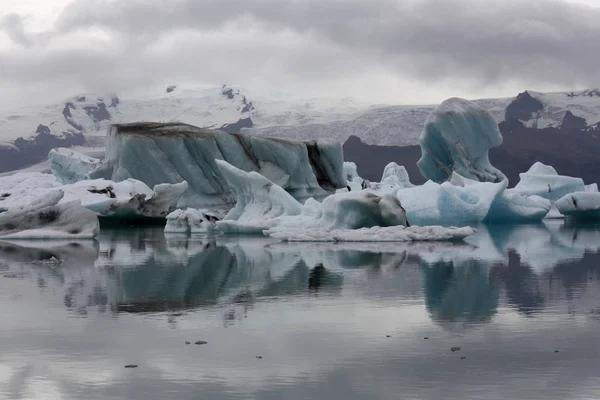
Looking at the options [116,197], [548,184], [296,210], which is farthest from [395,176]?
[296,210]

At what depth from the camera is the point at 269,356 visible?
19.0ft

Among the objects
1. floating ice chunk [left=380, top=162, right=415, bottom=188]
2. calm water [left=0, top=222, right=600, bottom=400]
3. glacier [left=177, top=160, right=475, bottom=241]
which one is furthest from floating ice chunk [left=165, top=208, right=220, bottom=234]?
floating ice chunk [left=380, top=162, right=415, bottom=188]

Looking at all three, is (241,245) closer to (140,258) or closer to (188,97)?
(140,258)

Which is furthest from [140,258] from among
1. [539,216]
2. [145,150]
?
[539,216]

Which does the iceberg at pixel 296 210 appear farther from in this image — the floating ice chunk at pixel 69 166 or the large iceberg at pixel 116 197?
the floating ice chunk at pixel 69 166

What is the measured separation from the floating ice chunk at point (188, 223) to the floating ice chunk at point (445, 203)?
4.66 metres

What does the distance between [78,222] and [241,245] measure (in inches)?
149

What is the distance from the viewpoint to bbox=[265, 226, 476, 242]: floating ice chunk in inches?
660

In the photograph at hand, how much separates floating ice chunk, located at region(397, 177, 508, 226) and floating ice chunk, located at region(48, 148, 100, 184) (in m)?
16.7

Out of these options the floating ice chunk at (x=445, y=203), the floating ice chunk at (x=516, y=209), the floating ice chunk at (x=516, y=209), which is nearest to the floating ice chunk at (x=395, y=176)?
the floating ice chunk at (x=516, y=209)

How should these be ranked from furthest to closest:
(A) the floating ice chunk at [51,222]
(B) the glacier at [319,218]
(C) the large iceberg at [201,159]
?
(C) the large iceberg at [201,159] → (A) the floating ice chunk at [51,222] → (B) the glacier at [319,218]

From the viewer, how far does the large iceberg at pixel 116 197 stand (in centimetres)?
2334

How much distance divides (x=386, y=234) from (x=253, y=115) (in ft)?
198

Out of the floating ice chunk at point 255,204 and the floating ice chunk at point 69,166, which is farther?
the floating ice chunk at point 69,166
